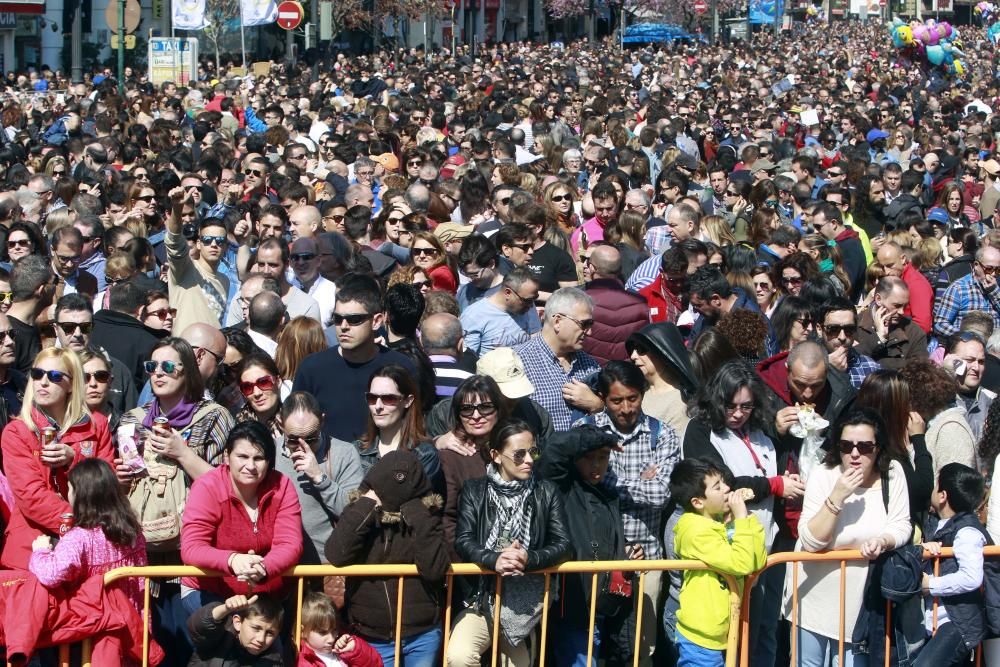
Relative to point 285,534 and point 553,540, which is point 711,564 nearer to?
point 553,540

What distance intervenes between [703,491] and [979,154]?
13.0 meters

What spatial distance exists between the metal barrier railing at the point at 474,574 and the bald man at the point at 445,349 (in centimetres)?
159

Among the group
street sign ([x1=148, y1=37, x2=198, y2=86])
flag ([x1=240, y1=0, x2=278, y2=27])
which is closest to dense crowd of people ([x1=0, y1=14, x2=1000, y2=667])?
street sign ([x1=148, y1=37, x2=198, y2=86])

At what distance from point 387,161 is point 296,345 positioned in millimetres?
7820

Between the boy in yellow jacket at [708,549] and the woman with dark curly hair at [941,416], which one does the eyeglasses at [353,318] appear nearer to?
the boy in yellow jacket at [708,549]

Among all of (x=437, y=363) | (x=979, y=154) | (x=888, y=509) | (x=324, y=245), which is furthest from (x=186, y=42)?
(x=888, y=509)

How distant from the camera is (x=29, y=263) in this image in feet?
25.6

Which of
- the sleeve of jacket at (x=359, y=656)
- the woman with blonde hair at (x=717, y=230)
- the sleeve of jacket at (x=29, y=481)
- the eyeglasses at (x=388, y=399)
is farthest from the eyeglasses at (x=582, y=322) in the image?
the woman with blonde hair at (x=717, y=230)

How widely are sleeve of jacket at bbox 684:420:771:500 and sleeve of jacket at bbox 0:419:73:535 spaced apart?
8.35 ft

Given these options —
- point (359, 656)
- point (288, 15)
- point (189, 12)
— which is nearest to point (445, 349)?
point (359, 656)

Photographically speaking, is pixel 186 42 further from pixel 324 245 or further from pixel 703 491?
pixel 703 491

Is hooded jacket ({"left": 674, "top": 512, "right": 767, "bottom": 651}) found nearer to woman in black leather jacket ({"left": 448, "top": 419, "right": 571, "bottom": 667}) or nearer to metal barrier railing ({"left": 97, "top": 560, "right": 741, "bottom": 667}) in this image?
metal barrier railing ({"left": 97, "top": 560, "right": 741, "bottom": 667})

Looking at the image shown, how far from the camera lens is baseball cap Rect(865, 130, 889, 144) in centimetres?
1936

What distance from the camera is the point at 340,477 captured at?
18.9 ft
